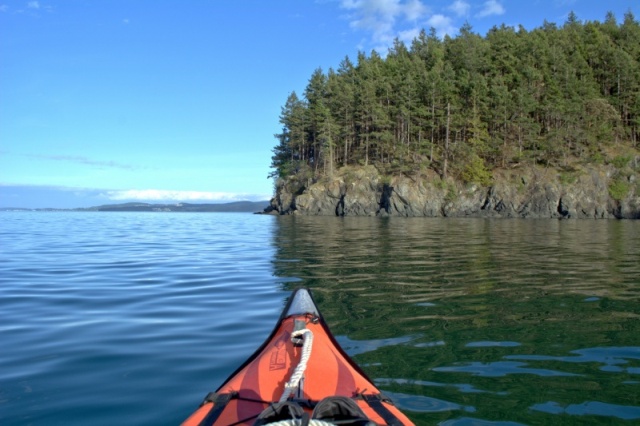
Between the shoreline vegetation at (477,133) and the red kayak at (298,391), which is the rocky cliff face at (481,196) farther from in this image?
the red kayak at (298,391)

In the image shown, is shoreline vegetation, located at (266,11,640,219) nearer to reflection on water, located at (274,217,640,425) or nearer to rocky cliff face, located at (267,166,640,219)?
rocky cliff face, located at (267,166,640,219)

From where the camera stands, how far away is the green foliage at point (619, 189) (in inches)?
2170

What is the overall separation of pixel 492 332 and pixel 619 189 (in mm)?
61192

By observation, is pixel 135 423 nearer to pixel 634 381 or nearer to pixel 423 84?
pixel 634 381

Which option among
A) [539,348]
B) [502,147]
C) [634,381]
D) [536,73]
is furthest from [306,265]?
[536,73]

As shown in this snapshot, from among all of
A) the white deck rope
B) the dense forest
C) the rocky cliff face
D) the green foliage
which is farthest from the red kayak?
the green foliage

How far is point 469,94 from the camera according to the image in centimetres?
6925

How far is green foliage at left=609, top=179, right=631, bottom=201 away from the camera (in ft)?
181

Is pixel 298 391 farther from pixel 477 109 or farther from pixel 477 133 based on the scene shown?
pixel 477 109

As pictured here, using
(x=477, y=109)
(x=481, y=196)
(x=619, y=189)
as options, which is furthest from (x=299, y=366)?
(x=477, y=109)

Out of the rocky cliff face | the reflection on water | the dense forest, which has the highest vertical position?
the dense forest

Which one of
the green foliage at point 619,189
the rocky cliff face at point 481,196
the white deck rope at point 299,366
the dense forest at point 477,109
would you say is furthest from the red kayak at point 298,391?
the green foliage at point 619,189

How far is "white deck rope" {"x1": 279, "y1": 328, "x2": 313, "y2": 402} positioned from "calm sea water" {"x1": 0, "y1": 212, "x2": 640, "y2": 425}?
1.18 metres

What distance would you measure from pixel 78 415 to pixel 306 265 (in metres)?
10.2
